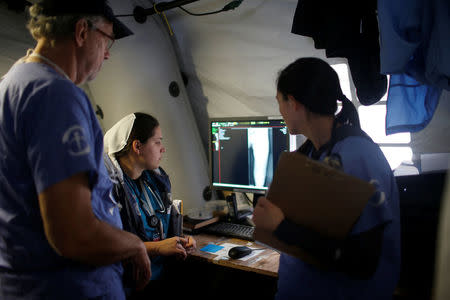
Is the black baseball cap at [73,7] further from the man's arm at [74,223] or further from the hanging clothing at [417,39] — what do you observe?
the hanging clothing at [417,39]

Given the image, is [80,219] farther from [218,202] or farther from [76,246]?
[218,202]

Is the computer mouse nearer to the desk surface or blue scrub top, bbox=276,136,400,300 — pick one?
the desk surface

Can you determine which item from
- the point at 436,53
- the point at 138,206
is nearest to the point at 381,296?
the point at 436,53

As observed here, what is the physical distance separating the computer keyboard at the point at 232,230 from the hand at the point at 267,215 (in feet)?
2.61

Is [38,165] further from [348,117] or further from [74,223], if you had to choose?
[348,117]

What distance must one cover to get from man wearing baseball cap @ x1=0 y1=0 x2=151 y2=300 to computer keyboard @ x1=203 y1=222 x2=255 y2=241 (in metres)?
0.90

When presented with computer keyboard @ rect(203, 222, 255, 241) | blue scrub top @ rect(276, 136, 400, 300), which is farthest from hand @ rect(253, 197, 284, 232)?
computer keyboard @ rect(203, 222, 255, 241)

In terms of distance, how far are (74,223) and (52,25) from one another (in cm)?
55

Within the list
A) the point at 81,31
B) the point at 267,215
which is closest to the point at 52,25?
the point at 81,31

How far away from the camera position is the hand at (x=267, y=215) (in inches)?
36.9

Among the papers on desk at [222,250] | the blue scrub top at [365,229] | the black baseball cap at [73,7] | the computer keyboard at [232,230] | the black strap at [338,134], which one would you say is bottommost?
the papers on desk at [222,250]

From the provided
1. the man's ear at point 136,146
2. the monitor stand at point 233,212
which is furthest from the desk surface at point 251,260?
the man's ear at point 136,146

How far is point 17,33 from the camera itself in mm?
1988

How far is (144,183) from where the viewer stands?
1.80 metres
